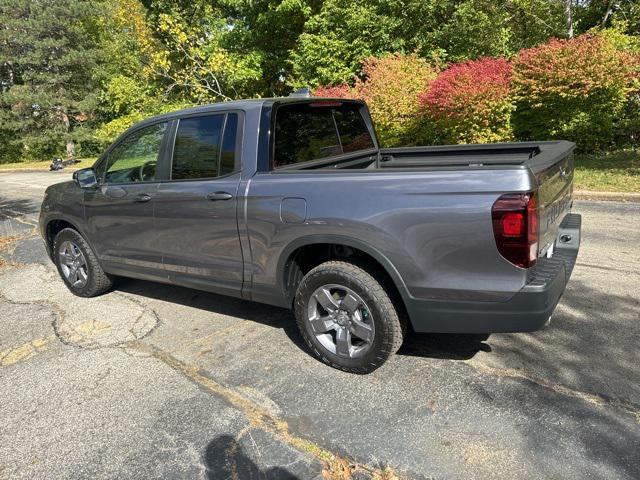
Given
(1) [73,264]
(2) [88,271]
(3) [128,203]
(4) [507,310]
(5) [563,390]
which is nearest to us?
(4) [507,310]

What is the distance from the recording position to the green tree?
96.6ft

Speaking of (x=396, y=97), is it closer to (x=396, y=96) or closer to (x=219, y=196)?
(x=396, y=96)

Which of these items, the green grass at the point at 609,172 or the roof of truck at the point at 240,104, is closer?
the roof of truck at the point at 240,104

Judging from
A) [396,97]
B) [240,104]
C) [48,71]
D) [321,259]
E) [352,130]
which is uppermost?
[48,71]

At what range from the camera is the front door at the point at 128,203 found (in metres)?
3.89

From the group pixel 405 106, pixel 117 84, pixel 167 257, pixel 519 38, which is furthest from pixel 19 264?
pixel 117 84

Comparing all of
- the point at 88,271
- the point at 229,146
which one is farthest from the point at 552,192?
the point at 88,271

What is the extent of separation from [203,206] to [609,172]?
908cm

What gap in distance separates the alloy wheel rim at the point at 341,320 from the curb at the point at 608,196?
258 inches

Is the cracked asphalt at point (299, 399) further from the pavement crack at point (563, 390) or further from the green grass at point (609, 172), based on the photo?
the green grass at point (609, 172)

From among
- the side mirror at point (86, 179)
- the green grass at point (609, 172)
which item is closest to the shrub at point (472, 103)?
the green grass at point (609, 172)

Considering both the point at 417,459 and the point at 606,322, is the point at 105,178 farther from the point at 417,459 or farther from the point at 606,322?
the point at 606,322

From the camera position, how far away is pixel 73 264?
190 inches

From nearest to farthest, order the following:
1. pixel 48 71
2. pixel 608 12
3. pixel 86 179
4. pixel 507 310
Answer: pixel 507 310, pixel 86 179, pixel 608 12, pixel 48 71
